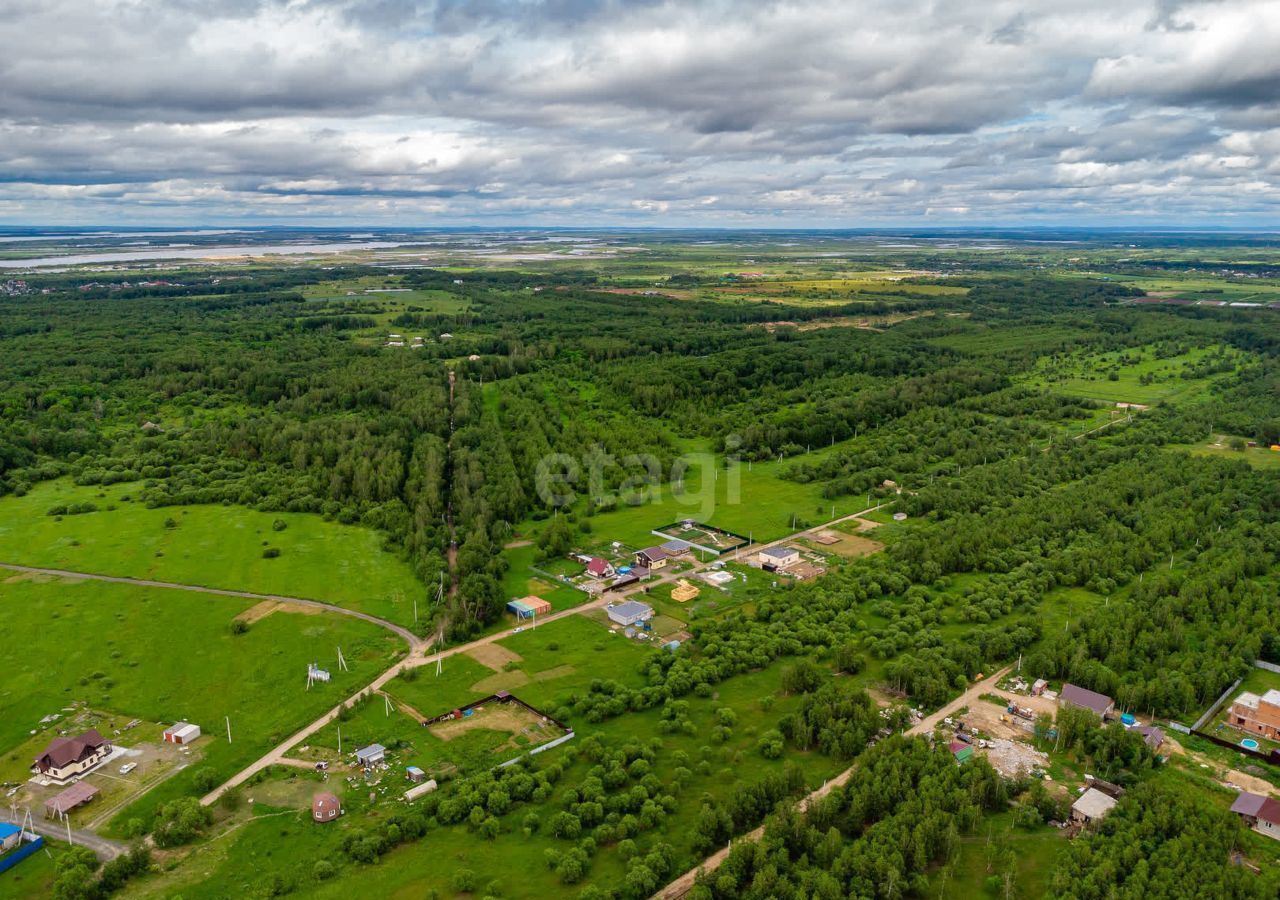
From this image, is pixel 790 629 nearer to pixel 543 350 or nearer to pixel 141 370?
pixel 543 350

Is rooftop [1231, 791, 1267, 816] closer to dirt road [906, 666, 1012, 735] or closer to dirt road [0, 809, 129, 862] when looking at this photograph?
dirt road [906, 666, 1012, 735]

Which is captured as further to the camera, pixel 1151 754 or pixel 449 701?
pixel 449 701

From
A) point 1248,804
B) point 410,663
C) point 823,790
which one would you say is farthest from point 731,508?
point 1248,804

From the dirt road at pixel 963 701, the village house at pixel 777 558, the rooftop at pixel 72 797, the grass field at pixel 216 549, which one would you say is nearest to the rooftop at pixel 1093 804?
the dirt road at pixel 963 701

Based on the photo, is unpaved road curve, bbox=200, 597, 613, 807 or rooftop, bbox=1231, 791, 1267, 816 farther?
unpaved road curve, bbox=200, 597, 613, 807

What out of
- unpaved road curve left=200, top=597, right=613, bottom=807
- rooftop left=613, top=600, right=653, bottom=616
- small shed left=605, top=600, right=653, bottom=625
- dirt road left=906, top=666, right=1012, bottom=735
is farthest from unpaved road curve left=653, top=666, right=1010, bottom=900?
unpaved road curve left=200, top=597, right=613, bottom=807

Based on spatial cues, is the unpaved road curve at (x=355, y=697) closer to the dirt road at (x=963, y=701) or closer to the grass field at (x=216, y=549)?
the grass field at (x=216, y=549)

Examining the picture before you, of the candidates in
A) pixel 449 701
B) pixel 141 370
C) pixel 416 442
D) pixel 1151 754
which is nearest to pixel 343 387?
pixel 416 442

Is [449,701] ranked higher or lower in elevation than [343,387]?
lower
